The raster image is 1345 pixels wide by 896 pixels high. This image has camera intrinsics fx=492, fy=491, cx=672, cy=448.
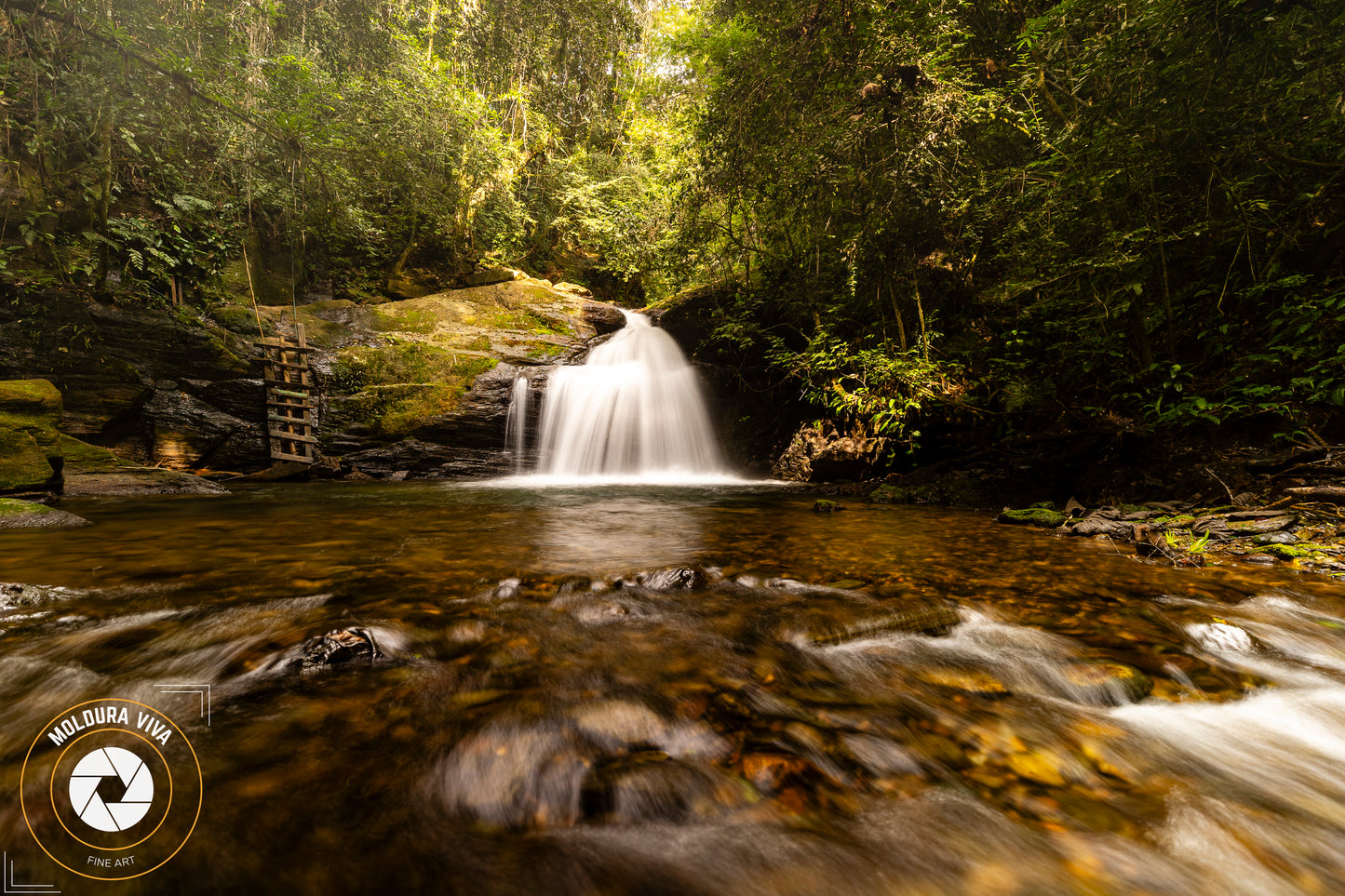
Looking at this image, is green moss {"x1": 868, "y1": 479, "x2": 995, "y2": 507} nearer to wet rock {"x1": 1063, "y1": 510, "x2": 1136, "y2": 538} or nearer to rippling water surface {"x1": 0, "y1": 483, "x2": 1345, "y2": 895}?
wet rock {"x1": 1063, "y1": 510, "x2": 1136, "y2": 538}

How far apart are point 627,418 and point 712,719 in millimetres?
10421

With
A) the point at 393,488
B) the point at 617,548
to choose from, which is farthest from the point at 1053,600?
the point at 393,488

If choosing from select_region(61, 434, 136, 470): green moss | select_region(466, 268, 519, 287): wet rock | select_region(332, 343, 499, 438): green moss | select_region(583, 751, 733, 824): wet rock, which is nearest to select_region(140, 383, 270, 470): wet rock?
select_region(61, 434, 136, 470): green moss

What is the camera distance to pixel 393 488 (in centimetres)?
827

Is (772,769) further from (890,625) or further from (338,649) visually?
(338,649)

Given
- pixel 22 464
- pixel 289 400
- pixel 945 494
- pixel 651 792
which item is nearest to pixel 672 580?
pixel 651 792

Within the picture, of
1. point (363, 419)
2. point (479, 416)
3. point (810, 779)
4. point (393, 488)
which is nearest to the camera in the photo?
point (810, 779)

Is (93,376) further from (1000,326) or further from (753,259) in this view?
(1000,326)

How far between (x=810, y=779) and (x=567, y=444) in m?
10.3

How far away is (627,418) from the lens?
11.9 metres

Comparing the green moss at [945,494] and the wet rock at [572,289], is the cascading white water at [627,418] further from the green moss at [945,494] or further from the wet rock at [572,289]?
the green moss at [945,494]

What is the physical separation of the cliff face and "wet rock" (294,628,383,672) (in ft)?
21.7

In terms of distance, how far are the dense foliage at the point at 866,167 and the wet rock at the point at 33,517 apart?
6181mm

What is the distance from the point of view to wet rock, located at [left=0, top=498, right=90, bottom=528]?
421 centimetres
